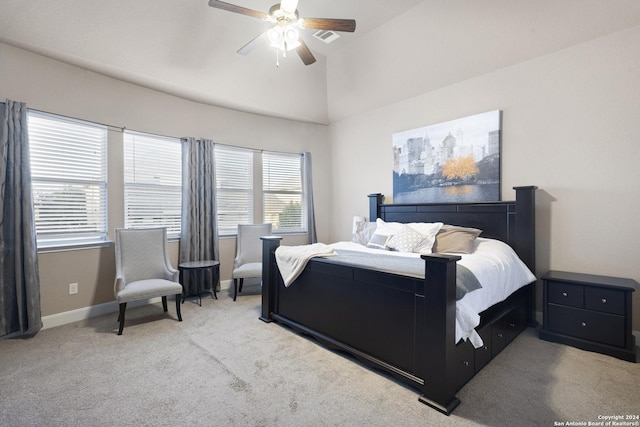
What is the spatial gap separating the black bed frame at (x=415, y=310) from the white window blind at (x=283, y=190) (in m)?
2.04

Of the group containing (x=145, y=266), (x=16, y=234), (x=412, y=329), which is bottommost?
(x=412, y=329)

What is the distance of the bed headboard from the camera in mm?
3232

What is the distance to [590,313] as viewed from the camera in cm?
269

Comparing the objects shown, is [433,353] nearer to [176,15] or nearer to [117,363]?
[117,363]

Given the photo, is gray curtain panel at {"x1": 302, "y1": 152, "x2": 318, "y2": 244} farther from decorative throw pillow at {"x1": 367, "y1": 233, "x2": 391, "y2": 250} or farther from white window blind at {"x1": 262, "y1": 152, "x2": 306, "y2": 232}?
decorative throw pillow at {"x1": 367, "y1": 233, "x2": 391, "y2": 250}

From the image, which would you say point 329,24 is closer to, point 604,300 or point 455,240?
point 455,240

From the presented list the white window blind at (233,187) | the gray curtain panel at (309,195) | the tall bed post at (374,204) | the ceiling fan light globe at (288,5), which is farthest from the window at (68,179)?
the tall bed post at (374,204)

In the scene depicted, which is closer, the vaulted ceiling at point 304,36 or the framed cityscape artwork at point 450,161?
the vaulted ceiling at point 304,36

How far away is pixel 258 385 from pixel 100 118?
Answer: 358 cm

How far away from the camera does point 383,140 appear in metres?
4.88

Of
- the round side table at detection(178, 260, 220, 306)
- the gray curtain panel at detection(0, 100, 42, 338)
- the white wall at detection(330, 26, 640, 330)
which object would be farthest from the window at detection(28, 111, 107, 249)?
the white wall at detection(330, 26, 640, 330)

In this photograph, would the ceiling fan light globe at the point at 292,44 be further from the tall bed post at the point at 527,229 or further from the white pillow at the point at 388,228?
the tall bed post at the point at 527,229

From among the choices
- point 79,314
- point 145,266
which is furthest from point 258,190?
point 79,314

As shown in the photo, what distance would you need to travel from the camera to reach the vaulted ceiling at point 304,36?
2.88m
